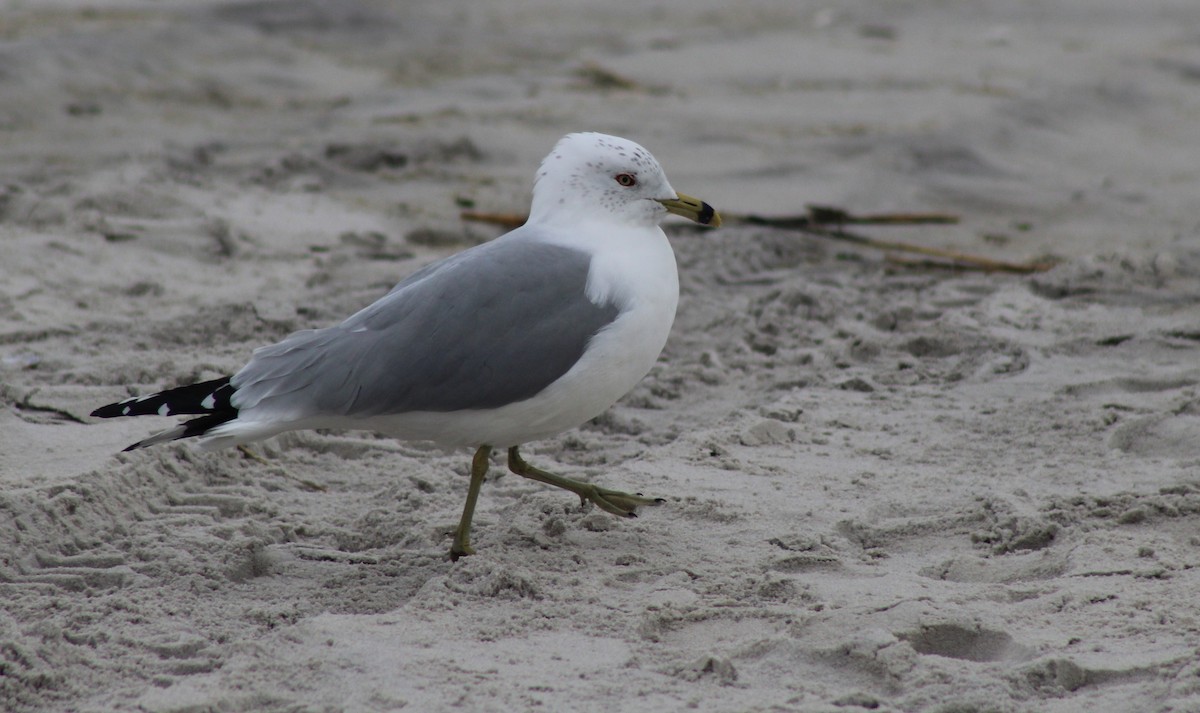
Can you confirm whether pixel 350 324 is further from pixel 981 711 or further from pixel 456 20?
pixel 456 20

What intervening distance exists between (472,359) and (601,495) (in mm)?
594

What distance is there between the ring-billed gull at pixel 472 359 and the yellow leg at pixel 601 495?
215 mm

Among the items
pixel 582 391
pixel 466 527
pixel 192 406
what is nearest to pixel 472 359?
pixel 582 391

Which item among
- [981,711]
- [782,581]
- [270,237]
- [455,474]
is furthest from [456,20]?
[981,711]

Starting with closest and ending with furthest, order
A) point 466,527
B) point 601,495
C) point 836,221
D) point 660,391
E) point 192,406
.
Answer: point 192,406
point 466,527
point 601,495
point 660,391
point 836,221

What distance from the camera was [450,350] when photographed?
3359mm

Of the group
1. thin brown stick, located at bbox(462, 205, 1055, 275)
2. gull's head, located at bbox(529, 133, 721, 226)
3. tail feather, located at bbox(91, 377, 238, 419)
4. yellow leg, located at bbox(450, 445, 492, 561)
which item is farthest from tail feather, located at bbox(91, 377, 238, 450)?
thin brown stick, located at bbox(462, 205, 1055, 275)

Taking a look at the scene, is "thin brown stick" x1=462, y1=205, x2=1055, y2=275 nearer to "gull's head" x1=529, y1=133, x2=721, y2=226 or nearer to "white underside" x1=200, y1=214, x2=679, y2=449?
"gull's head" x1=529, y1=133, x2=721, y2=226

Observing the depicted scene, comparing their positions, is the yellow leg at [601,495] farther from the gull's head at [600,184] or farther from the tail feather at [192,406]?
the tail feather at [192,406]

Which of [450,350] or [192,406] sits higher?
[450,350]

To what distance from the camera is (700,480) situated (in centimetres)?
395

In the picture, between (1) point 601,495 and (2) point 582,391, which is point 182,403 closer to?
(2) point 582,391

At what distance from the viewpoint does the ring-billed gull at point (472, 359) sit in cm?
335

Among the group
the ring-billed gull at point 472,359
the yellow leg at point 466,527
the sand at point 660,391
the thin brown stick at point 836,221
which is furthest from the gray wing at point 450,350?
the thin brown stick at point 836,221
